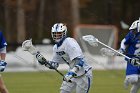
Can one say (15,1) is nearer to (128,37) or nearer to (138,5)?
(138,5)

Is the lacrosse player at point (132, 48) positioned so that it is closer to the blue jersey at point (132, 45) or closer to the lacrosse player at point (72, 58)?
the blue jersey at point (132, 45)

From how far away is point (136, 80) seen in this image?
1500 centimetres

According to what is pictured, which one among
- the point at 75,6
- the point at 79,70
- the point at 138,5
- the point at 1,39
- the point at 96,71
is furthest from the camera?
the point at 75,6

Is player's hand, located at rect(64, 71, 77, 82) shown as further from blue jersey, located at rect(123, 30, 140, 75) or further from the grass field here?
the grass field

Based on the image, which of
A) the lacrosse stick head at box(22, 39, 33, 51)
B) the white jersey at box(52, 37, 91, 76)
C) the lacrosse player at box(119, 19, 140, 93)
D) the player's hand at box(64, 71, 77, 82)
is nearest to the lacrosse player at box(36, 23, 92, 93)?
the white jersey at box(52, 37, 91, 76)

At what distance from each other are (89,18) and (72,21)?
140 cm

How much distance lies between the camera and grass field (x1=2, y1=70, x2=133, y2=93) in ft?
68.1

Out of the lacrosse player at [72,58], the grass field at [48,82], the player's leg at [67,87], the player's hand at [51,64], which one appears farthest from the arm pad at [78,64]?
the grass field at [48,82]

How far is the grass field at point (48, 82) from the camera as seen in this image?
68.1 ft

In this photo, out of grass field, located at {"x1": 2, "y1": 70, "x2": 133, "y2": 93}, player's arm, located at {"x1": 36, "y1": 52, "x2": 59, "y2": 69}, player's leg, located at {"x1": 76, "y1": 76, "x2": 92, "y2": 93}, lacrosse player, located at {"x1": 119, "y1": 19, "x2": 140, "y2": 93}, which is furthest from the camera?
grass field, located at {"x1": 2, "y1": 70, "x2": 133, "y2": 93}

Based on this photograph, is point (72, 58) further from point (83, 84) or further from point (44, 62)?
point (44, 62)

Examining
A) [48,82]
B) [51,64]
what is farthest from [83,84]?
[48,82]

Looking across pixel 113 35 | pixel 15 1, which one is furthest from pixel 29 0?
pixel 113 35

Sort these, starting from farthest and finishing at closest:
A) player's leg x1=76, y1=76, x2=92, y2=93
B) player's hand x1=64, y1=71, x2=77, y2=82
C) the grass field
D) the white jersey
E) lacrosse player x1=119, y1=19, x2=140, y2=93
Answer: the grass field
lacrosse player x1=119, y1=19, x2=140, y2=93
player's leg x1=76, y1=76, x2=92, y2=93
the white jersey
player's hand x1=64, y1=71, x2=77, y2=82
